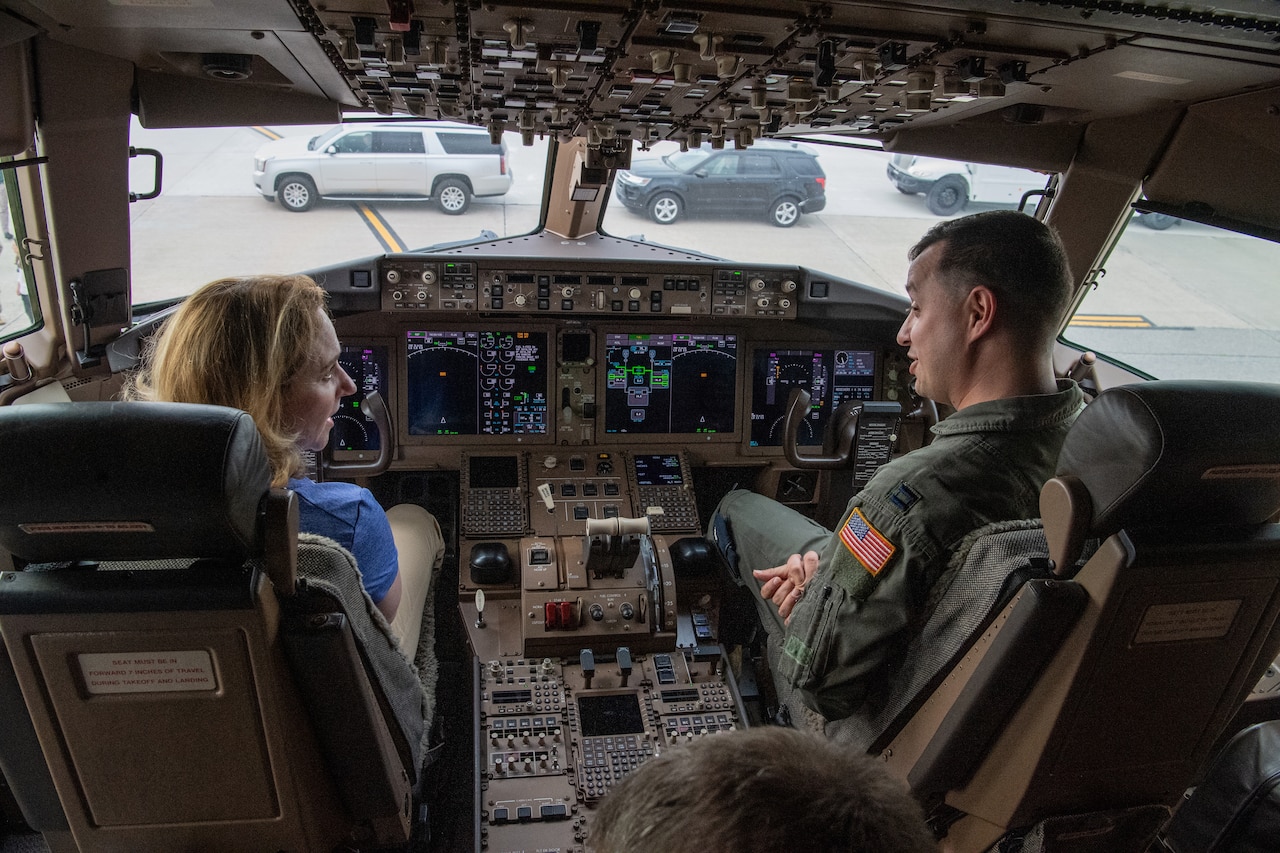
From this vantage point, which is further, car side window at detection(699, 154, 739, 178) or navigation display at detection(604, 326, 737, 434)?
car side window at detection(699, 154, 739, 178)

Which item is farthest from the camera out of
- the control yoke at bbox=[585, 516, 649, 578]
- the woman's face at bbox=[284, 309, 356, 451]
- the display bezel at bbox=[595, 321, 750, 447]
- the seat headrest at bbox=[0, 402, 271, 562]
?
the display bezel at bbox=[595, 321, 750, 447]

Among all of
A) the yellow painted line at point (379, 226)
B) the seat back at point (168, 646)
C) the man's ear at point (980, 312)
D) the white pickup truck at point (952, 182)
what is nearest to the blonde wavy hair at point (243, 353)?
the seat back at point (168, 646)

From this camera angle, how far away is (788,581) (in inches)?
78.5

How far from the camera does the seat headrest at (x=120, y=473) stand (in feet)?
3.40

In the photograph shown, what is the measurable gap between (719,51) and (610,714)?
1.63 meters

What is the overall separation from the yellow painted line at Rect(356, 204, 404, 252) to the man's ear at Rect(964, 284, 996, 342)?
2097 millimetres

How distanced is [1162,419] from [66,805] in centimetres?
166

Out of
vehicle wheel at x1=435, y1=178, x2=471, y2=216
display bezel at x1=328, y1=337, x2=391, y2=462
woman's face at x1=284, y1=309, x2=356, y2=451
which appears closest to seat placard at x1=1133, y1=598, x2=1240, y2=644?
woman's face at x1=284, y1=309, x2=356, y2=451

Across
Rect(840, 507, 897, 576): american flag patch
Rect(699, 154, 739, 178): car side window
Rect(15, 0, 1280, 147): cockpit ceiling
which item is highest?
Rect(15, 0, 1280, 147): cockpit ceiling

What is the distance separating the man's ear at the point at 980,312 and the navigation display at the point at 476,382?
68.5 inches

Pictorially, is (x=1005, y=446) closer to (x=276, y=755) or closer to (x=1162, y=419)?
(x=1162, y=419)

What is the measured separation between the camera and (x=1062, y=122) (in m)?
2.65

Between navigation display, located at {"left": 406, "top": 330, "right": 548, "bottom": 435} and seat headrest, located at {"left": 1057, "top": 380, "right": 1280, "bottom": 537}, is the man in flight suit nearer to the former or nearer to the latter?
seat headrest, located at {"left": 1057, "top": 380, "right": 1280, "bottom": 537}

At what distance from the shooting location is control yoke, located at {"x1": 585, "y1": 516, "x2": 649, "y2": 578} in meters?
2.44
